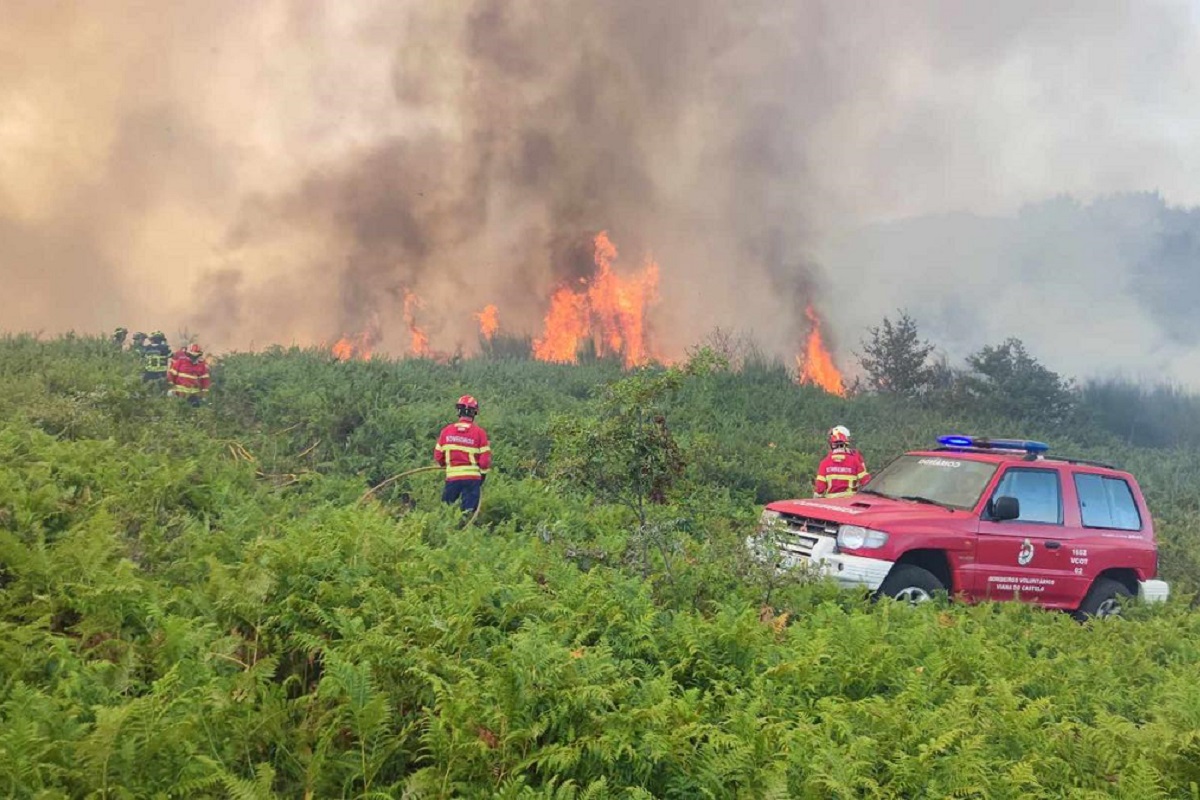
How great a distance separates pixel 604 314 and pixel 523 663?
33799mm

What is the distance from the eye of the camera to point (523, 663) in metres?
4.51

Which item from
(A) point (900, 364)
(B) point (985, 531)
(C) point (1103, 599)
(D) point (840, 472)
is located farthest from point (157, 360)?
(A) point (900, 364)

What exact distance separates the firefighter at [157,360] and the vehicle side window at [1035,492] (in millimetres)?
16237

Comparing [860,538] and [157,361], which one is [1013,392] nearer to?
[860,538]

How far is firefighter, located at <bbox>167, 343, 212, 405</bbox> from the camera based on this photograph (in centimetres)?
1741

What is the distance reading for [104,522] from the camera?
20.1 feet

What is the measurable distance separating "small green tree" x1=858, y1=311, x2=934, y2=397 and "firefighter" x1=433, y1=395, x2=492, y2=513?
22.1m

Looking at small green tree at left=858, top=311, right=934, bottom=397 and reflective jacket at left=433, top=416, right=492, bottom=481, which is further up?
small green tree at left=858, top=311, right=934, bottom=397

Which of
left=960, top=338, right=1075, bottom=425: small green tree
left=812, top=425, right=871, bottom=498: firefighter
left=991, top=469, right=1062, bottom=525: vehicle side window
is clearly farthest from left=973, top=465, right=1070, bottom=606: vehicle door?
left=960, top=338, right=1075, bottom=425: small green tree

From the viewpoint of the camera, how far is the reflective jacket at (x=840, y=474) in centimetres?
1241

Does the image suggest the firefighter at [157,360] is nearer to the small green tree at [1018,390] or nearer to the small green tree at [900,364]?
the small green tree at [900,364]

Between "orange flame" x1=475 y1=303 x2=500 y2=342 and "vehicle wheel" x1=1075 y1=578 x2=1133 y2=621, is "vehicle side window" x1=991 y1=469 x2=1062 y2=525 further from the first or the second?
"orange flame" x1=475 y1=303 x2=500 y2=342

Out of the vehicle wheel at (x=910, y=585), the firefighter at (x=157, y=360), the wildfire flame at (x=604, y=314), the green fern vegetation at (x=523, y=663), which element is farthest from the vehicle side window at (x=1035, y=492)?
the wildfire flame at (x=604, y=314)

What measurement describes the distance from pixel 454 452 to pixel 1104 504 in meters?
7.85
